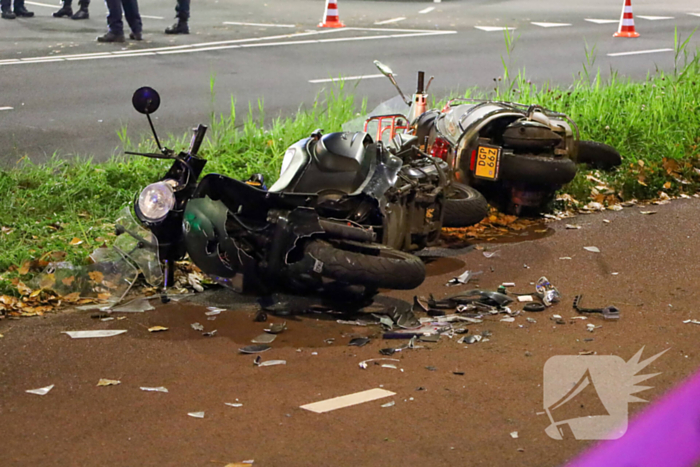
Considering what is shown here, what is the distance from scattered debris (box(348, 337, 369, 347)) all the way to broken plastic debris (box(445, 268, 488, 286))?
1.27 meters

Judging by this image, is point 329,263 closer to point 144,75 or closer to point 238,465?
point 238,465

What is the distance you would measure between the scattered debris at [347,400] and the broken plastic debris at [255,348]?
761mm

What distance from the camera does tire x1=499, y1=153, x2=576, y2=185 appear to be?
7352 millimetres

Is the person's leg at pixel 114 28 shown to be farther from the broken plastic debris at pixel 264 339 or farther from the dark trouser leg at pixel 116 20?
the broken plastic debris at pixel 264 339

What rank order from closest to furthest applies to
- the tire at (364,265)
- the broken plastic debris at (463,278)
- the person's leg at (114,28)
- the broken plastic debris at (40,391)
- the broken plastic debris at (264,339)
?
the broken plastic debris at (40,391) < the broken plastic debris at (264,339) < the tire at (364,265) < the broken plastic debris at (463,278) < the person's leg at (114,28)

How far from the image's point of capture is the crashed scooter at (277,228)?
5.21 m

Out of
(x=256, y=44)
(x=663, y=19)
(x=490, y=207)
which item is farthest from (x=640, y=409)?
(x=663, y=19)

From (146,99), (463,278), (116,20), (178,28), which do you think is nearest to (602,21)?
(178,28)

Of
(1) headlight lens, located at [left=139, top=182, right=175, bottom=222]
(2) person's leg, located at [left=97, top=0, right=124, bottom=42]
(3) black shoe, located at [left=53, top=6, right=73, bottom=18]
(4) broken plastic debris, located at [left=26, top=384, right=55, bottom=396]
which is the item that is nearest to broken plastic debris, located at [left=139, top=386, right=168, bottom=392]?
(4) broken plastic debris, located at [left=26, top=384, right=55, bottom=396]

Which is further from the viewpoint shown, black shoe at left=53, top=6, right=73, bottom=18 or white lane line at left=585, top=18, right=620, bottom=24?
white lane line at left=585, top=18, right=620, bottom=24

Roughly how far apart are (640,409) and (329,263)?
1.83 m

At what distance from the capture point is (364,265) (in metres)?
5.19

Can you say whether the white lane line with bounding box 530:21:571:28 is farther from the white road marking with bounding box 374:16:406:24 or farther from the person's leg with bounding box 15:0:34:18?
the person's leg with bounding box 15:0:34:18

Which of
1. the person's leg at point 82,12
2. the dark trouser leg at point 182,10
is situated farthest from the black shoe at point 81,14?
the dark trouser leg at point 182,10
